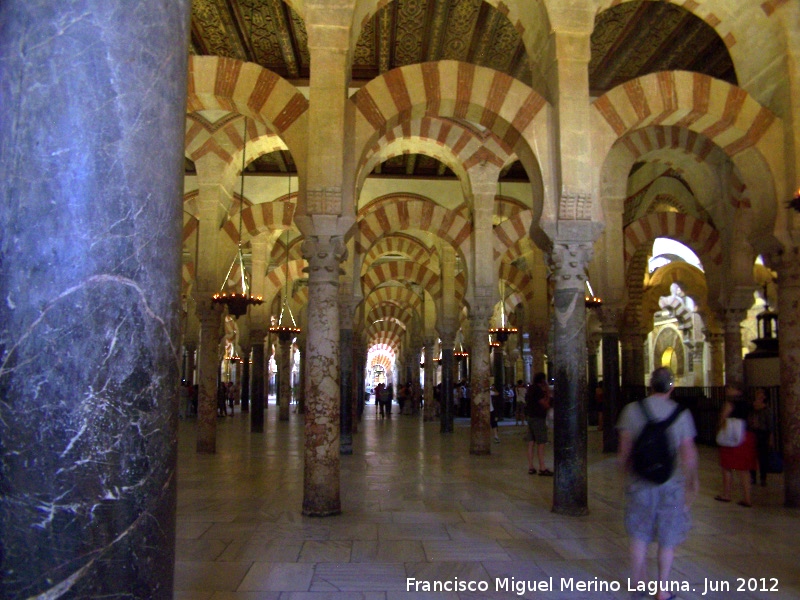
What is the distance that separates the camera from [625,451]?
9.24 feet

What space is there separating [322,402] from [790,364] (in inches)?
146

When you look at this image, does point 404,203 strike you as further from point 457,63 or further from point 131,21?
point 131,21

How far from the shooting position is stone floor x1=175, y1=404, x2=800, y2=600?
3.23 m

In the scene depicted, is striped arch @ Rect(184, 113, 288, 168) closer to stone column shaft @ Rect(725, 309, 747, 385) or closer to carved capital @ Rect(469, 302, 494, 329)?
carved capital @ Rect(469, 302, 494, 329)

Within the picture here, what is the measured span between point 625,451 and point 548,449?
675cm

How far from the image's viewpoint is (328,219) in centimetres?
495

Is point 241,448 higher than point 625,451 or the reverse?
the reverse

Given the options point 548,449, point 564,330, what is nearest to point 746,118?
point 564,330

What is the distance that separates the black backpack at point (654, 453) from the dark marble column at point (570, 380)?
2.23 meters

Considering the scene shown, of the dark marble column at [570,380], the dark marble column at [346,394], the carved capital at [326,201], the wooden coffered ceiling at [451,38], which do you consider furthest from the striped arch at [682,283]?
the carved capital at [326,201]

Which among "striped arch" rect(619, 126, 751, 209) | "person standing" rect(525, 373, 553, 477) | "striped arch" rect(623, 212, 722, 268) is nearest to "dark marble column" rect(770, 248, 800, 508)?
"person standing" rect(525, 373, 553, 477)

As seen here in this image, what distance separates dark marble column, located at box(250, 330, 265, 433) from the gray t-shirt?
387 inches

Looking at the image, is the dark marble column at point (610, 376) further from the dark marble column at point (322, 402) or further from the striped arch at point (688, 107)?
the dark marble column at point (322, 402)

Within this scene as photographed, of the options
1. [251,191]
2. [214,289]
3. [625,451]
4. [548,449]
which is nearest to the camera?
[625,451]
